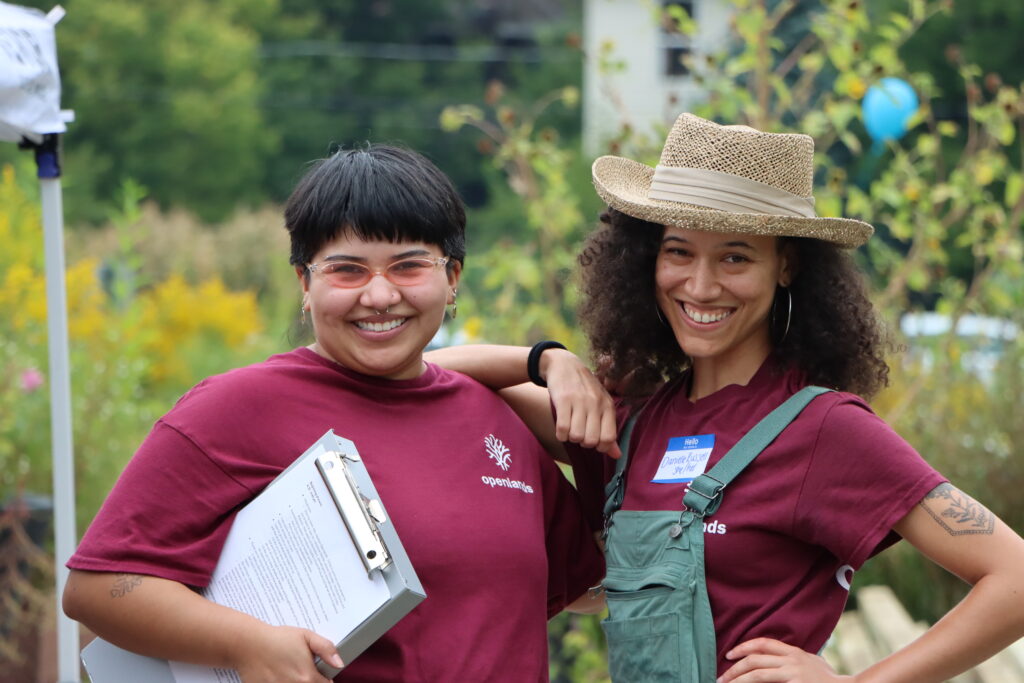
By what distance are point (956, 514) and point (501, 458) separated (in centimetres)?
88

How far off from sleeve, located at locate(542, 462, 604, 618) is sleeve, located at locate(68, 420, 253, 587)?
79 cm

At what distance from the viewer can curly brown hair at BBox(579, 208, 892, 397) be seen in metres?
2.82

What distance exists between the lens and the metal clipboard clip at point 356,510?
2.26m

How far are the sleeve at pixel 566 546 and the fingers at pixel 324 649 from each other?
768mm

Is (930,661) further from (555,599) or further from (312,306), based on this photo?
(312,306)

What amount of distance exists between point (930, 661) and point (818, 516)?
0.31 metres

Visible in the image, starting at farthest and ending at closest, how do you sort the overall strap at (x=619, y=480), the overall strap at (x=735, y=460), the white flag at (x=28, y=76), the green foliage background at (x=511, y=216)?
the green foliage background at (x=511, y=216), the white flag at (x=28, y=76), the overall strap at (x=619, y=480), the overall strap at (x=735, y=460)

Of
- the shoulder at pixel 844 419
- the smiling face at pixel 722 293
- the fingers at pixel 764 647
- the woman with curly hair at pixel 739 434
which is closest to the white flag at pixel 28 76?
the woman with curly hair at pixel 739 434

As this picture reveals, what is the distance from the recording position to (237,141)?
35.9 m

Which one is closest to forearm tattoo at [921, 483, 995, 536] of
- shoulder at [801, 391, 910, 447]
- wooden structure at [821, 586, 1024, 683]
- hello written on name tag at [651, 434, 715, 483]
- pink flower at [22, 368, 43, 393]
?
shoulder at [801, 391, 910, 447]

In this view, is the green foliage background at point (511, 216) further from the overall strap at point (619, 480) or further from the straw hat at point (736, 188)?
the overall strap at point (619, 480)

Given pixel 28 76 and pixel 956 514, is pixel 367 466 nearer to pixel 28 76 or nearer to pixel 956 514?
pixel 956 514

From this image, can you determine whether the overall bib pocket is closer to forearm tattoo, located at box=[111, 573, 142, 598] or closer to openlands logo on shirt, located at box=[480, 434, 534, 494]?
openlands logo on shirt, located at box=[480, 434, 534, 494]

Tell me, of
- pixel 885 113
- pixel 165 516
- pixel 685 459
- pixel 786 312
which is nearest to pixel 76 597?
pixel 165 516
